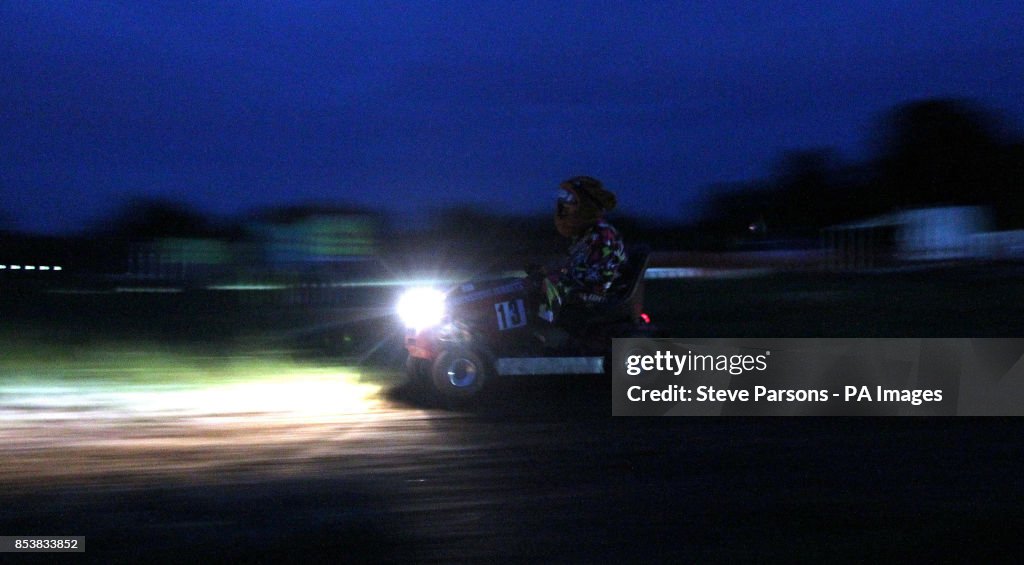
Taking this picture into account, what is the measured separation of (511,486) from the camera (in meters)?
5.99

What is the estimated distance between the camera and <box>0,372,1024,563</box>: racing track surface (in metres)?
4.88

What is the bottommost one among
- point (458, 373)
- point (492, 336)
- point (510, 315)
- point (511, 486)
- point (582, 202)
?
point (511, 486)

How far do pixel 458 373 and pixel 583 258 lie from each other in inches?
65.2

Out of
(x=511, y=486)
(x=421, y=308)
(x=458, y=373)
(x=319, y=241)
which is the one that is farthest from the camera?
(x=319, y=241)

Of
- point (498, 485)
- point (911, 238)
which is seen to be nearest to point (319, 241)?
point (911, 238)

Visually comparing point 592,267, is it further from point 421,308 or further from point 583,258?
point 421,308

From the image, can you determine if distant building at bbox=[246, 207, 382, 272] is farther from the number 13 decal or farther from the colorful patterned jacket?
the number 13 decal

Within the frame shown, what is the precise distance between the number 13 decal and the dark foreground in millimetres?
721

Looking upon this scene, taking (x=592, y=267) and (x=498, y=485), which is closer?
(x=498, y=485)

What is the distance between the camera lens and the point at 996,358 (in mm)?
9500

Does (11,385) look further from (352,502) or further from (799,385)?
(799,385)

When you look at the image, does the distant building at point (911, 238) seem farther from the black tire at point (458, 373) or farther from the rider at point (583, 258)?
the black tire at point (458, 373)

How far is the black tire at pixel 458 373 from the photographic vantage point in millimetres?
9055

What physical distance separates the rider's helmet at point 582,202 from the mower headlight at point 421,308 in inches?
60.8
